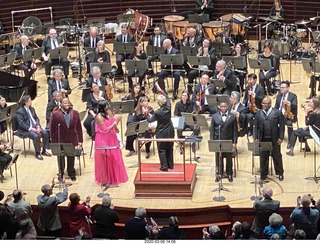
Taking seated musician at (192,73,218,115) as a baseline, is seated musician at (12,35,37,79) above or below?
above

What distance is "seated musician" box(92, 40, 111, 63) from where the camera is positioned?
834 inches

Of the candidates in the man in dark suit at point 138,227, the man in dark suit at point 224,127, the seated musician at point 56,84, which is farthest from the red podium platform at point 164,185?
the seated musician at point 56,84

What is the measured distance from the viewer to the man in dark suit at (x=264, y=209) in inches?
548

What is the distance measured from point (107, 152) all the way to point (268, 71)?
6151mm

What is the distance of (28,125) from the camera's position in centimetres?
1783

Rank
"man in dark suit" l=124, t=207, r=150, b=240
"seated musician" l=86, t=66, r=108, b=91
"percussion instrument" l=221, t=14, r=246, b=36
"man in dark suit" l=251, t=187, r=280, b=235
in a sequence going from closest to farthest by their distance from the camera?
1. "man in dark suit" l=124, t=207, r=150, b=240
2. "man in dark suit" l=251, t=187, r=280, b=235
3. "seated musician" l=86, t=66, r=108, b=91
4. "percussion instrument" l=221, t=14, r=246, b=36

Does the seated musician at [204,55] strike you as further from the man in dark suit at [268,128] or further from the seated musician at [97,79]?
the man in dark suit at [268,128]

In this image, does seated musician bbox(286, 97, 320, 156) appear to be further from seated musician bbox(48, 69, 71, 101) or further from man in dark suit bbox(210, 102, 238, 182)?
seated musician bbox(48, 69, 71, 101)

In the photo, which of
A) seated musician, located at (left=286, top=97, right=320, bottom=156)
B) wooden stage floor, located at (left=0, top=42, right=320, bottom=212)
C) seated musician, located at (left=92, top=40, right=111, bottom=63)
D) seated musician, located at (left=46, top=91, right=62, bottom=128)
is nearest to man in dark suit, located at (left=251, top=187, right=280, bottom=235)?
wooden stage floor, located at (left=0, top=42, right=320, bottom=212)

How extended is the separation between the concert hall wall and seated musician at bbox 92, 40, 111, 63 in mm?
4867

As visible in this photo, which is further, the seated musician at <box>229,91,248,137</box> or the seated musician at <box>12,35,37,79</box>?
the seated musician at <box>12,35,37,79</box>

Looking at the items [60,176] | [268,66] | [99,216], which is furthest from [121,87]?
[99,216]

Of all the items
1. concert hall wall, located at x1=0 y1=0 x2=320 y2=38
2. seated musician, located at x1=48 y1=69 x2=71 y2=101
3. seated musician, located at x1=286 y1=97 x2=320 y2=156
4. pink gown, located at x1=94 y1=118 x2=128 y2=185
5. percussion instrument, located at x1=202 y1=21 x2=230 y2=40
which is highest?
concert hall wall, located at x1=0 y1=0 x2=320 y2=38

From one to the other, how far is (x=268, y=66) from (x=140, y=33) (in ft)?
18.8
